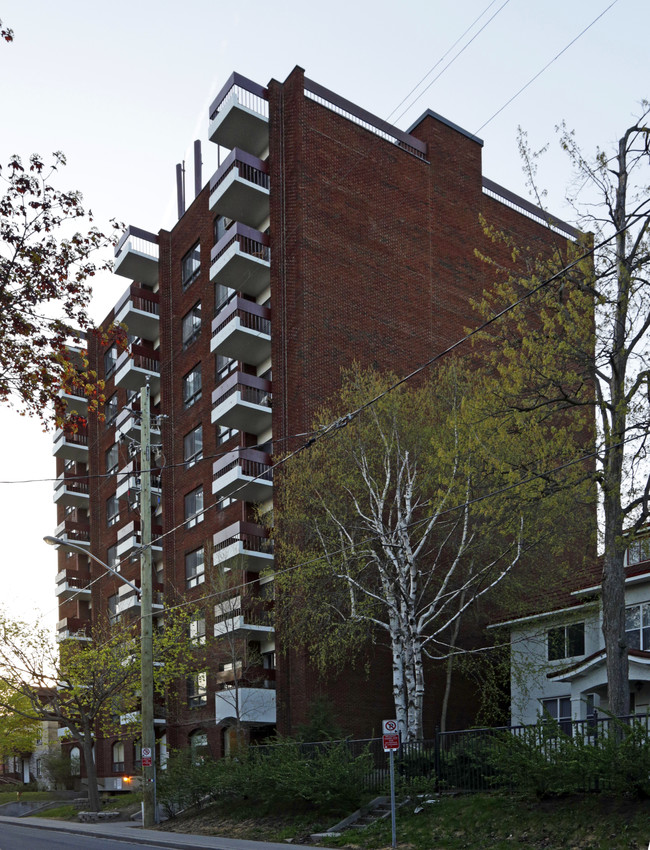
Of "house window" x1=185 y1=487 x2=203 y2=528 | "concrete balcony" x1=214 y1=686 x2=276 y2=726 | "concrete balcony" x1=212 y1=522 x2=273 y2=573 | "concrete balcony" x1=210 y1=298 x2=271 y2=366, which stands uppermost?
"concrete balcony" x1=210 y1=298 x2=271 y2=366

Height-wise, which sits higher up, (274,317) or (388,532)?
(274,317)

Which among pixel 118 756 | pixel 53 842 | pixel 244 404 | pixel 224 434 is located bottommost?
pixel 118 756

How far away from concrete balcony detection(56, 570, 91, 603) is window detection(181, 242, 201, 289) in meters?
23.7

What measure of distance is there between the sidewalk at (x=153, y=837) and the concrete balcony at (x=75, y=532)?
100ft

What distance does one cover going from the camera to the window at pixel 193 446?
4819 cm

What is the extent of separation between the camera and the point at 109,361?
65000 millimetres

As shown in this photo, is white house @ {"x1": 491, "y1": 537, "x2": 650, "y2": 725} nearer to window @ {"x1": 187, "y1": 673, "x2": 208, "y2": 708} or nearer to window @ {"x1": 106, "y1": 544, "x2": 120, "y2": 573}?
window @ {"x1": 187, "y1": 673, "x2": 208, "y2": 708}

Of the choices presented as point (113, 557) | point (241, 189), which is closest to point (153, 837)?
point (241, 189)

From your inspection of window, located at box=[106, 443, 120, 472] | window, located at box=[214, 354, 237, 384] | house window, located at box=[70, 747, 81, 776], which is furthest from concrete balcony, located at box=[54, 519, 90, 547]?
window, located at box=[214, 354, 237, 384]

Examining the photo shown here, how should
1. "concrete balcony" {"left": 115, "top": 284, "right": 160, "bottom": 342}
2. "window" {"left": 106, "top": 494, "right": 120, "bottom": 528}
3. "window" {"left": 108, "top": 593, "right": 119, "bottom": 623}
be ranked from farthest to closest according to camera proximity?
"window" {"left": 106, "top": 494, "right": 120, "bottom": 528} < "window" {"left": 108, "top": 593, "right": 119, "bottom": 623} < "concrete balcony" {"left": 115, "top": 284, "right": 160, "bottom": 342}

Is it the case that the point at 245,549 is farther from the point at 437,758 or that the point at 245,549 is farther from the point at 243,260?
the point at 437,758

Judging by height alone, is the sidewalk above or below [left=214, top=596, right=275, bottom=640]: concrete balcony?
below

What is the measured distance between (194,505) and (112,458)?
16.0 meters

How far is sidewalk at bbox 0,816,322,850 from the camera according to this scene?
21.8 metres
